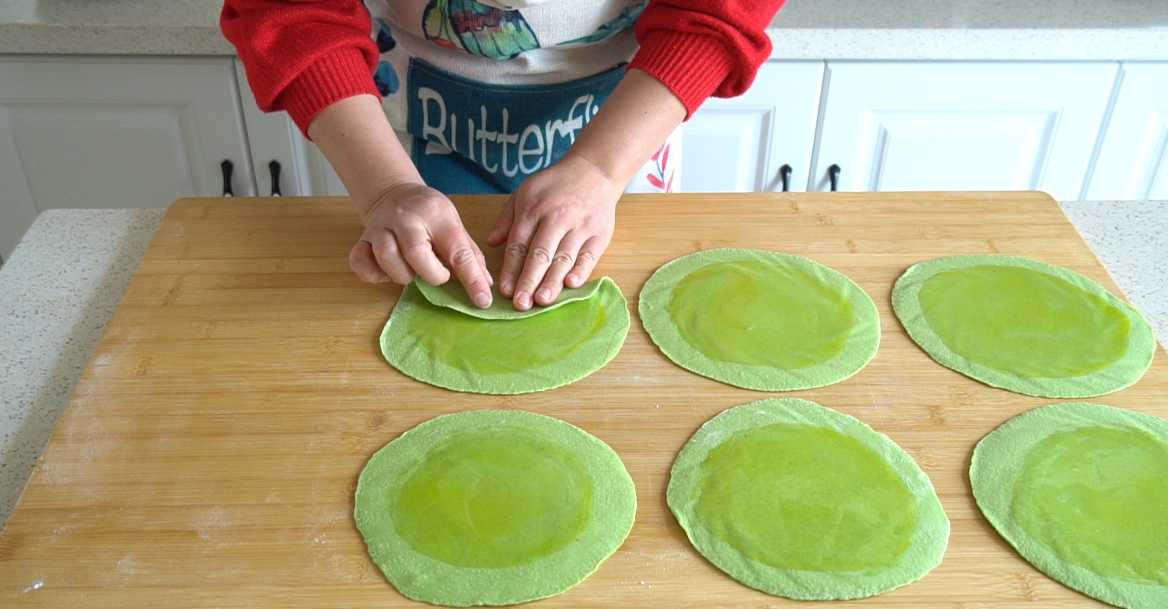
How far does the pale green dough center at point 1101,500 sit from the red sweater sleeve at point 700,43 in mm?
462

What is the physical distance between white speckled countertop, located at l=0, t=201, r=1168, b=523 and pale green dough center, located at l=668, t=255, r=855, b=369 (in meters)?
0.31

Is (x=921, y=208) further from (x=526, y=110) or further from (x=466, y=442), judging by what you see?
(x=466, y=442)

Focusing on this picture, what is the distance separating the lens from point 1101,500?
65 centimetres

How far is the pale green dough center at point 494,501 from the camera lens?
2.03ft

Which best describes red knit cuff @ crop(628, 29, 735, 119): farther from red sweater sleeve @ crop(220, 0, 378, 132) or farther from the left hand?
red sweater sleeve @ crop(220, 0, 378, 132)

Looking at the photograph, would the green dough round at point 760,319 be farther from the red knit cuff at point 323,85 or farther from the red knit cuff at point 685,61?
the red knit cuff at point 323,85

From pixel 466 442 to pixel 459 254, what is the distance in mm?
200

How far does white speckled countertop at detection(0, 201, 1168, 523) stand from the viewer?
2.49 ft

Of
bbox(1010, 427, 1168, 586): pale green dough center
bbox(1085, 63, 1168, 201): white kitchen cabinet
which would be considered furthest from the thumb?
bbox(1085, 63, 1168, 201): white kitchen cabinet

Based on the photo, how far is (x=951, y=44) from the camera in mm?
1445

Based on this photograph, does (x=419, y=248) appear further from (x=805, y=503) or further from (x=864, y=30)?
(x=864, y=30)

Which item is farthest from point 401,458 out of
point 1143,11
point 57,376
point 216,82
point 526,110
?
point 1143,11

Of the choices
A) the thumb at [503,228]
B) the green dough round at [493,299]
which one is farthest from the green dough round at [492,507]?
the thumb at [503,228]

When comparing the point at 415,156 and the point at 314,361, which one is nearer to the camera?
the point at 314,361
